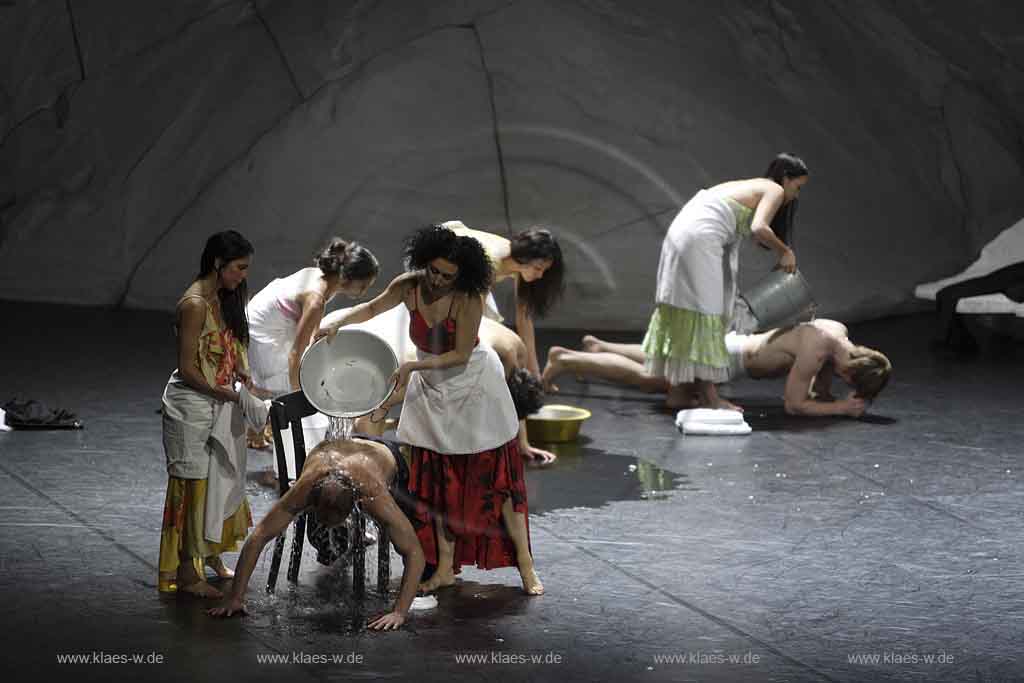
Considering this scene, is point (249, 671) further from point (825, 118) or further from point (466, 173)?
point (825, 118)

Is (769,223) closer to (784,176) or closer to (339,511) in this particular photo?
(784,176)

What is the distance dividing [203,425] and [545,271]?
77.8 inches

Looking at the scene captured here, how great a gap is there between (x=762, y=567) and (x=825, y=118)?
7.61m

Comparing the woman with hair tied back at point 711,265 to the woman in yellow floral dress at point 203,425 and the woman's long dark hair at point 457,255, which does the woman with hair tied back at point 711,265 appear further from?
the woman in yellow floral dress at point 203,425

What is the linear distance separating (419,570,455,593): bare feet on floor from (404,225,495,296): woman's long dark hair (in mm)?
941

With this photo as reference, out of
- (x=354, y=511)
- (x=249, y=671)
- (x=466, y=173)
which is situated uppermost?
(x=466, y=173)

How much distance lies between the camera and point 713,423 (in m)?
7.32

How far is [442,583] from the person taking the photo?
15.7 feet

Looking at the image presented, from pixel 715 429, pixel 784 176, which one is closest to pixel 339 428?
pixel 715 429

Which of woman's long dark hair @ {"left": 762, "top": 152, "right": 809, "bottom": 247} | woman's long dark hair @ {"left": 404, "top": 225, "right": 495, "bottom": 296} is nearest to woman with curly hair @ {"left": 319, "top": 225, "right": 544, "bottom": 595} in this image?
woman's long dark hair @ {"left": 404, "top": 225, "right": 495, "bottom": 296}

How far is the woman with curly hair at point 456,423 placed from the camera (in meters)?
4.68

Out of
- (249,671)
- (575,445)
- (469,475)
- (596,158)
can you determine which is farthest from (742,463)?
(596,158)

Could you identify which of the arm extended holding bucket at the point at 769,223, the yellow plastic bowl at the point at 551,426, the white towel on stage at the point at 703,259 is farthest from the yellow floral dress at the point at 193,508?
the arm extended holding bucket at the point at 769,223

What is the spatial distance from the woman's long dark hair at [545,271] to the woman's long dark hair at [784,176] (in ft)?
6.67
